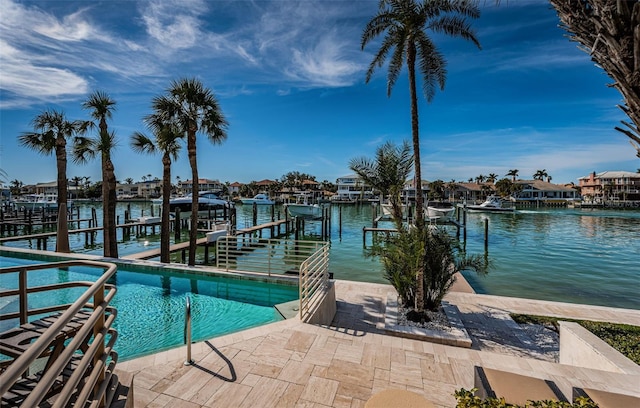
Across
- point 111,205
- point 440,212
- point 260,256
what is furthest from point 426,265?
point 440,212

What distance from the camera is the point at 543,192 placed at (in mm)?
81250

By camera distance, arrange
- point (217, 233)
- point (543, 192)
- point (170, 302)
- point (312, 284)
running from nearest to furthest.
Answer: point (312, 284)
point (170, 302)
point (217, 233)
point (543, 192)

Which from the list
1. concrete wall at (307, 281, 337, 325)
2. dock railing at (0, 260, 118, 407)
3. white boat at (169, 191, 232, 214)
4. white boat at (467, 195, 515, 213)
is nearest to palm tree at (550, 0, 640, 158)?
dock railing at (0, 260, 118, 407)

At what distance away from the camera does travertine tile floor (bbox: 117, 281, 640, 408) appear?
3.46 meters

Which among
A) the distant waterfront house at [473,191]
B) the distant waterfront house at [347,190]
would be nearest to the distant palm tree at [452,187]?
the distant waterfront house at [473,191]

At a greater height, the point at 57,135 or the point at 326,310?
the point at 57,135

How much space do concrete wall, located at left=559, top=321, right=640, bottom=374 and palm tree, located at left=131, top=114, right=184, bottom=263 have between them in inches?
493

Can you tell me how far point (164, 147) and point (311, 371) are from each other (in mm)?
11037

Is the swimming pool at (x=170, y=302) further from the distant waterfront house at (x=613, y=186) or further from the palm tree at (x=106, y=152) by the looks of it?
the distant waterfront house at (x=613, y=186)

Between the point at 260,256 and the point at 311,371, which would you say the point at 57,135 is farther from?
the point at 311,371

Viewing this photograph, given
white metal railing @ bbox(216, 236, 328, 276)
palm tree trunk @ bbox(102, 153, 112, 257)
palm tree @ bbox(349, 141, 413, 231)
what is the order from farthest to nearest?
palm tree trunk @ bbox(102, 153, 112, 257) → white metal railing @ bbox(216, 236, 328, 276) → palm tree @ bbox(349, 141, 413, 231)

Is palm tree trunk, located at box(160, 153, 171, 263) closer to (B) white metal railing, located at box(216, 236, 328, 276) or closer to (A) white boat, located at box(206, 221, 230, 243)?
(B) white metal railing, located at box(216, 236, 328, 276)

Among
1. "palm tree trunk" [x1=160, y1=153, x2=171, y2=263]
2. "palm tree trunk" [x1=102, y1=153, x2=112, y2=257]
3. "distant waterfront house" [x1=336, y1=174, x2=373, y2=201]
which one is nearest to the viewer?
"palm tree trunk" [x1=160, y1=153, x2=171, y2=263]

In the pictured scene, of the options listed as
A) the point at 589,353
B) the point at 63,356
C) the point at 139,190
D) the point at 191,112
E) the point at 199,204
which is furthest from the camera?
the point at 139,190
